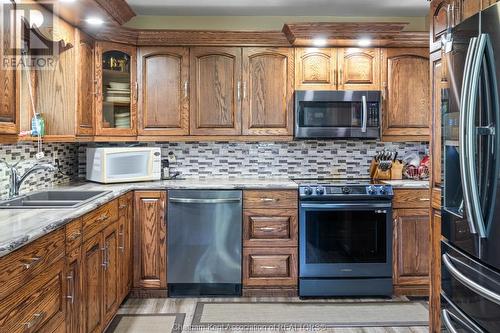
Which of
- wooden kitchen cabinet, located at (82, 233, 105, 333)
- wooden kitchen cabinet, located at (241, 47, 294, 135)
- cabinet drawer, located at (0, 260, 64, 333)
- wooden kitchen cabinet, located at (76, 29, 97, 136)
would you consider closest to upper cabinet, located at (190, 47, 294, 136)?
wooden kitchen cabinet, located at (241, 47, 294, 135)

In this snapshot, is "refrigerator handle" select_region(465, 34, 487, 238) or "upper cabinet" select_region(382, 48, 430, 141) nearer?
"refrigerator handle" select_region(465, 34, 487, 238)

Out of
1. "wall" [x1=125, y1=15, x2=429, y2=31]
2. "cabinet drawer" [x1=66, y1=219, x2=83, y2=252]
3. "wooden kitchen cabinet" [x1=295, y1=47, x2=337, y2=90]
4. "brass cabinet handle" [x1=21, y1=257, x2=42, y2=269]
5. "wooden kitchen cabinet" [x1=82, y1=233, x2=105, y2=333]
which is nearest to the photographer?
"brass cabinet handle" [x1=21, y1=257, x2=42, y2=269]

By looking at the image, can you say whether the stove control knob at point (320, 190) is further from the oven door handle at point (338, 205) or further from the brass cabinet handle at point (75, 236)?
the brass cabinet handle at point (75, 236)

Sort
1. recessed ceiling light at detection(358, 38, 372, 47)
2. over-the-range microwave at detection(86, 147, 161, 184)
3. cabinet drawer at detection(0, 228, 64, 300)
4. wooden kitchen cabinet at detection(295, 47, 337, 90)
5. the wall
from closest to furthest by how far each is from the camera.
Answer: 1. cabinet drawer at detection(0, 228, 64, 300)
2. over-the-range microwave at detection(86, 147, 161, 184)
3. recessed ceiling light at detection(358, 38, 372, 47)
4. wooden kitchen cabinet at detection(295, 47, 337, 90)
5. the wall

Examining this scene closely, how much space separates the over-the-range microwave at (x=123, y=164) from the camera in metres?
3.75

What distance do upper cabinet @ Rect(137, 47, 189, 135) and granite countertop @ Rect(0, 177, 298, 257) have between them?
0.48m

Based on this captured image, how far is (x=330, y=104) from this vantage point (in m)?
3.94

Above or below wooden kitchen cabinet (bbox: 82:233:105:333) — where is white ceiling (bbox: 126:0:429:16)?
above

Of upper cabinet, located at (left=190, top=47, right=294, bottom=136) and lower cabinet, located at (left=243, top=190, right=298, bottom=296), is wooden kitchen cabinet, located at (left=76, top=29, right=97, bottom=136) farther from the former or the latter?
lower cabinet, located at (left=243, top=190, right=298, bottom=296)

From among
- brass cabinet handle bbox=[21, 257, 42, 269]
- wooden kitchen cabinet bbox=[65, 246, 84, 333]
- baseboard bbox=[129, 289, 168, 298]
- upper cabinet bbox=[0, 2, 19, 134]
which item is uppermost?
upper cabinet bbox=[0, 2, 19, 134]

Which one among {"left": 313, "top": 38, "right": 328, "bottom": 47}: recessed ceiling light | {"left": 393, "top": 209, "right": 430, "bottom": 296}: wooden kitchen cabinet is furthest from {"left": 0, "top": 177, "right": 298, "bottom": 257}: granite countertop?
{"left": 313, "top": 38, "right": 328, "bottom": 47}: recessed ceiling light

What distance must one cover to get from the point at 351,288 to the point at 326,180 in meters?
0.96

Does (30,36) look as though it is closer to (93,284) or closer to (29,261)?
(93,284)

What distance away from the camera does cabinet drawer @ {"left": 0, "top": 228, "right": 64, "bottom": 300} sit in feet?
5.00
